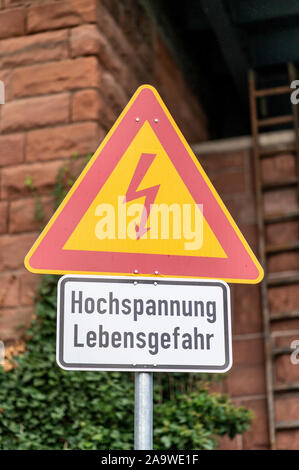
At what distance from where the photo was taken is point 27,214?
14.4 feet

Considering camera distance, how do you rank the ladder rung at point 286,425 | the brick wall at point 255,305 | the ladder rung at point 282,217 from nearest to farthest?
the ladder rung at point 286,425 → the brick wall at point 255,305 → the ladder rung at point 282,217

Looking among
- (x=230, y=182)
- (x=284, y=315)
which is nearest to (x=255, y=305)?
(x=284, y=315)

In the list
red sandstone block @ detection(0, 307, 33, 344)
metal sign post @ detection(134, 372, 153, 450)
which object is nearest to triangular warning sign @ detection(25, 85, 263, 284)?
metal sign post @ detection(134, 372, 153, 450)

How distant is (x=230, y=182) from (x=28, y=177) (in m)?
1.78

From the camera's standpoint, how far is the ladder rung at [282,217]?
17.6 feet

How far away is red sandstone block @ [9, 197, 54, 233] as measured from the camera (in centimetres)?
434

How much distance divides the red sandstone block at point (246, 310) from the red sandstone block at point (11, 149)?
69.2 inches

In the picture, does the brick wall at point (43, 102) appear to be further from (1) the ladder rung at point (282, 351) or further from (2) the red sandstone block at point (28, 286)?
(1) the ladder rung at point (282, 351)

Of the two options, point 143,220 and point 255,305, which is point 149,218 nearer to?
point 143,220

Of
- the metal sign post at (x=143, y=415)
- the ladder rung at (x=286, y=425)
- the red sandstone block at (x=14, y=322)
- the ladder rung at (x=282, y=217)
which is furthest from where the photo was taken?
the ladder rung at (x=282, y=217)

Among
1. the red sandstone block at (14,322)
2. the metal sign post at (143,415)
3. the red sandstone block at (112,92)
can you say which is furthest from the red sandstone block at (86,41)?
the metal sign post at (143,415)

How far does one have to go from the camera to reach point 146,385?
6.61 feet

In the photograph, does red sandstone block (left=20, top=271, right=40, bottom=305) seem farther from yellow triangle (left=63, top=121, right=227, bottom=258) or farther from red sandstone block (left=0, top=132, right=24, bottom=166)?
yellow triangle (left=63, top=121, right=227, bottom=258)

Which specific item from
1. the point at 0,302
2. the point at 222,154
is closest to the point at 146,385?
the point at 0,302
